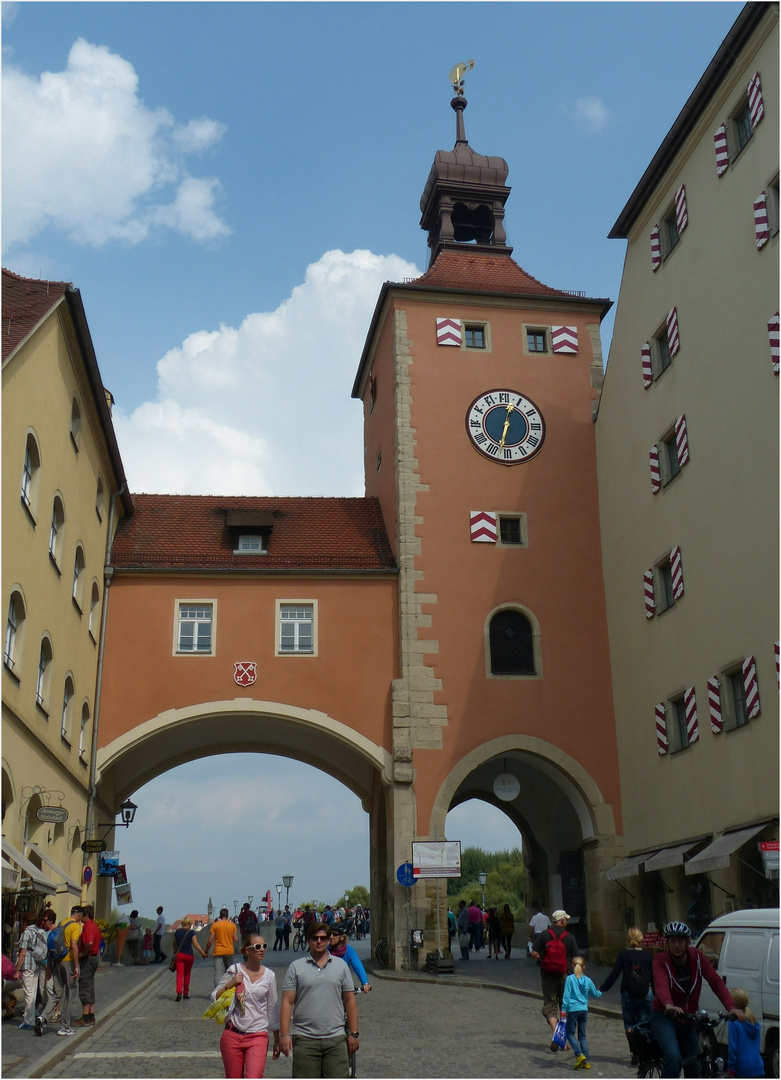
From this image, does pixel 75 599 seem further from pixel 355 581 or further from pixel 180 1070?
pixel 180 1070

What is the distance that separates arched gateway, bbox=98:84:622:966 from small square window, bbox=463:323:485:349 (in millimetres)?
55

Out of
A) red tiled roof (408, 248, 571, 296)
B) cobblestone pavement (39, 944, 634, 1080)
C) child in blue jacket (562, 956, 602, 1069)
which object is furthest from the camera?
red tiled roof (408, 248, 571, 296)

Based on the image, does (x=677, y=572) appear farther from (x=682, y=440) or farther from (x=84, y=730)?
(x=84, y=730)

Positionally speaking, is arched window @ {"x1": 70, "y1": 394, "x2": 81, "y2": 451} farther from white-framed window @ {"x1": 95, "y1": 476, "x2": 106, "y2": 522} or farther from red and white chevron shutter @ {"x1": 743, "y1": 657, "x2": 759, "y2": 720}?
red and white chevron shutter @ {"x1": 743, "y1": 657, "x2": 759, "y2": 720}

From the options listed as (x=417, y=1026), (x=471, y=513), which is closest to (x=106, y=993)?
(x=417, y=1026)

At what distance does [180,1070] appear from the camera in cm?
1066

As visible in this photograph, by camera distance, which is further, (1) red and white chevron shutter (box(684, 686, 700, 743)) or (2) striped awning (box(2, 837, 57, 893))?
(1) red and white chevron shutter (box(684, 686, 700, 743))

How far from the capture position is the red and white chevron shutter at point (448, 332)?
28906 mm

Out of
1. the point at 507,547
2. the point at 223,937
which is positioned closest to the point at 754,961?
the point at 223,937

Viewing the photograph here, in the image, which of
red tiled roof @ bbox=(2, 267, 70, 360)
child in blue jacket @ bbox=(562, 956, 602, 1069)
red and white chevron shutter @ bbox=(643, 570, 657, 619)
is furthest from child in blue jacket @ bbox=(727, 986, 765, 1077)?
red and white chevron shutter @ bbox=(643, 570, 657, 619)

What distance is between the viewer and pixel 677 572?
22.1 metres

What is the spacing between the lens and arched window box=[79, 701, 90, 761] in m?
23.6

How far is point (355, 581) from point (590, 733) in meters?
6.42

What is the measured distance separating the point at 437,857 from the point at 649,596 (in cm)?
695
